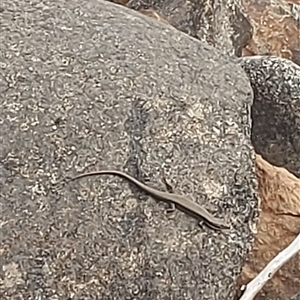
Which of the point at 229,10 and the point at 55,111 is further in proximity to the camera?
the point at 229,10

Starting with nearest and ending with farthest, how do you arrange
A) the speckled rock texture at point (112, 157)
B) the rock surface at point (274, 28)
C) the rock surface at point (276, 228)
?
the speckled rock texture at point (112, 157), the rock surface at point (276, 228), the rock surface at point (274, 28)

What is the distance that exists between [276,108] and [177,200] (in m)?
0.94

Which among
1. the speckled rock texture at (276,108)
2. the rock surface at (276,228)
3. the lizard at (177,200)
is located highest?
the lizard at (177,200)

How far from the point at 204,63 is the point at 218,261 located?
599mm

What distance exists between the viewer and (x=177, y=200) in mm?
1884

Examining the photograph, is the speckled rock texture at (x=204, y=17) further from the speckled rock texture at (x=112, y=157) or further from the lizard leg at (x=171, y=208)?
the lizard leg at (x=171, y=208)

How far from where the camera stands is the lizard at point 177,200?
1.88 metres

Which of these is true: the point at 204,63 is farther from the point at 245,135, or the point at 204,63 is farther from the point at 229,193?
the point at 229,193

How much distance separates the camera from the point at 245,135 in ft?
A: 6.80

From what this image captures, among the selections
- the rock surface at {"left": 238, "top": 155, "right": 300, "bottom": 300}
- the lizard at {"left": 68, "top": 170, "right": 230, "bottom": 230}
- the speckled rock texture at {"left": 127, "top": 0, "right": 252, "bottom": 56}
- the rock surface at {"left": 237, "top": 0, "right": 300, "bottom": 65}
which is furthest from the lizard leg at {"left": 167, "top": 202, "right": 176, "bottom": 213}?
the rock surface at {"left": 237, "top": 0, "right": 300, "bottom": 65}

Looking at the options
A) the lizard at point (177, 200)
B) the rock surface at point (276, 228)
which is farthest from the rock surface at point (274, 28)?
the lizard at point (177, 200)

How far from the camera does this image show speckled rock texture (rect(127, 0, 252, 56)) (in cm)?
299

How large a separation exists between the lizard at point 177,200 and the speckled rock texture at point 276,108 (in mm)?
835

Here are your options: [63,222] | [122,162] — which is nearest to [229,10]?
[122,162]
